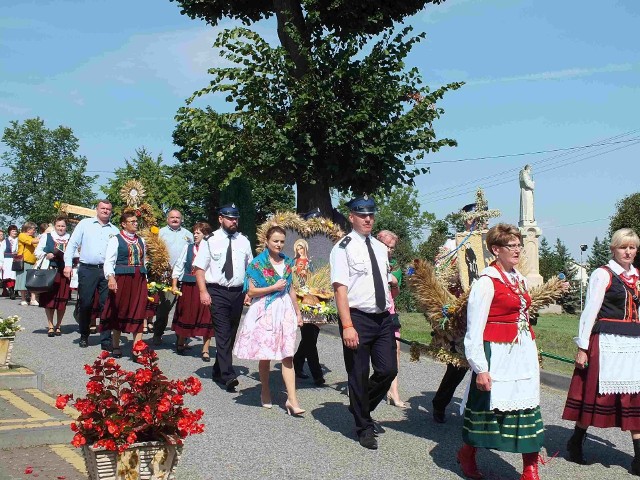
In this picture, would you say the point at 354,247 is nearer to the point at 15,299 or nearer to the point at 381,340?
the point at 381,340

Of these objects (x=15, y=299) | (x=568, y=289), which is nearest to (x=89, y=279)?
(x=568, y=289)

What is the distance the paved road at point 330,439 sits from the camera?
6395mm

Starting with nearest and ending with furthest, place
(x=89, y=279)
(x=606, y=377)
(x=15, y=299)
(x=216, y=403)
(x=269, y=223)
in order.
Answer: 1. (x=606, y=377)
2. (x=216, y=403)
3. (x=269, y=223)
4. (x=89, y=279)
5. (x=15, y=299)

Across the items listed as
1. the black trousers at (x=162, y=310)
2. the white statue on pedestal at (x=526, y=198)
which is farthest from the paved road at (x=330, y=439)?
the white statue on pedestal at (x=526, y=198)

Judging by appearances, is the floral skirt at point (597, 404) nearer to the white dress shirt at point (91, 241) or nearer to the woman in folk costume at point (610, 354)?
the woman in folk costume at point (610, 354)

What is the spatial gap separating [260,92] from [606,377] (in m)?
14.2

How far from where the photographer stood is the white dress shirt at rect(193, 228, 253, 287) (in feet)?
32.8

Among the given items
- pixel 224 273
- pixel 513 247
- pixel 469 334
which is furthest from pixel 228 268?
pixel 513 247

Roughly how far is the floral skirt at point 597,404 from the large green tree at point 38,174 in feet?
227

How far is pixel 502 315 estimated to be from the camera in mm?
6227

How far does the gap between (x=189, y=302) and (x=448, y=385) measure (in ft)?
16.8

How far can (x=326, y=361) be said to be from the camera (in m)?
11.8

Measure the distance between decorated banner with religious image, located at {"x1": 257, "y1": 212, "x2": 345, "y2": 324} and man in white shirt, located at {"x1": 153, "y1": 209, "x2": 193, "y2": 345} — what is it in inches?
75.5

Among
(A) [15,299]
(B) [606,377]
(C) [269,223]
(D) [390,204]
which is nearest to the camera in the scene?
(B) [606,377]
